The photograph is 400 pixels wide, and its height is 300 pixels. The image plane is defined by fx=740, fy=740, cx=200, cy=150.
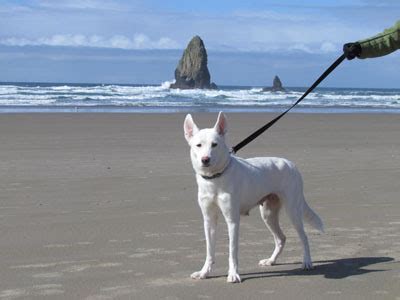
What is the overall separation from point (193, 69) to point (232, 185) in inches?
3187

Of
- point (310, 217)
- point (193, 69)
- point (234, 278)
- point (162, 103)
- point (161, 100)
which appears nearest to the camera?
point (234, 278)

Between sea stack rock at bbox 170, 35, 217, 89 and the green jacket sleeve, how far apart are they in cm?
7597

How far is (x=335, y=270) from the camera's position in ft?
21.4

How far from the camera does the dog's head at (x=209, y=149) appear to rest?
5.75m

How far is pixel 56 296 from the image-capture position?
5.66 m

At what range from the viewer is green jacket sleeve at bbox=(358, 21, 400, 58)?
6.08 meters

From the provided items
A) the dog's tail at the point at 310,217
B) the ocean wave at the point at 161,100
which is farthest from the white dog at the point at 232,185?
the ocean wave at the point at 161,100

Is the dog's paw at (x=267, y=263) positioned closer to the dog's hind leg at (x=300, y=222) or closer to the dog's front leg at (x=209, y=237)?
the dog's hind leg at (x=300, y=222)

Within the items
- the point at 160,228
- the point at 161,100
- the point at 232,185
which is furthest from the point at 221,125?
the point at 161,100

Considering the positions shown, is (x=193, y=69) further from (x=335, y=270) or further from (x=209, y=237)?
(x=209, y=237)

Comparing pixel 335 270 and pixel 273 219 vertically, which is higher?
pixel 273 219

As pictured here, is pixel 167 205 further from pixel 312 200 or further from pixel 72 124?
pixel 72 124

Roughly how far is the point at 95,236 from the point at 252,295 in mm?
2571

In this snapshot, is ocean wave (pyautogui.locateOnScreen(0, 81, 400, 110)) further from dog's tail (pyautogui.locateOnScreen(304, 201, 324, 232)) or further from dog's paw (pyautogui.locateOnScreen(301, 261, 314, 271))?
dog's paw (pyautogui.locateOnScreen(301, 261, 314, 271))
